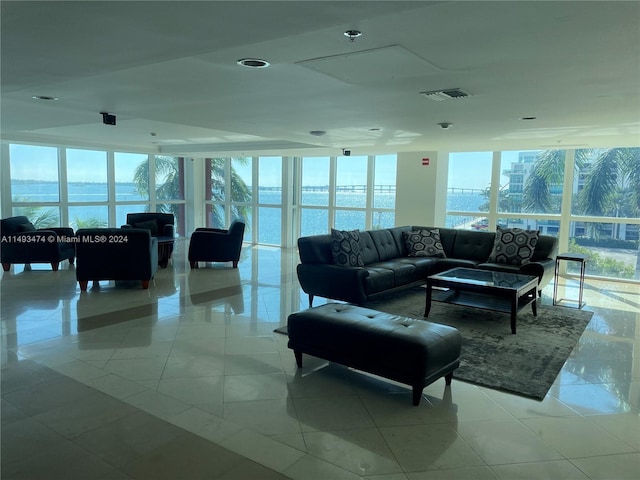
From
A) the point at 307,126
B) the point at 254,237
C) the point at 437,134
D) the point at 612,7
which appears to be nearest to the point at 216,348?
the point at 307,126

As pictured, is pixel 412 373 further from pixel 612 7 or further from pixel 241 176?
pixel 241 176

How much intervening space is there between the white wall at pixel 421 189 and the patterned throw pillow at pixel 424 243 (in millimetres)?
1519

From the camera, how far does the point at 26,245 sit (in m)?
7.34

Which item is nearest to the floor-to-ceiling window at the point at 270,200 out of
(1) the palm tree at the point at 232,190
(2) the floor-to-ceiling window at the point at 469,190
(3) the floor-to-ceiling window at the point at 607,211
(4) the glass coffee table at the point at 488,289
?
(1) the palm tree at the point at 232,190

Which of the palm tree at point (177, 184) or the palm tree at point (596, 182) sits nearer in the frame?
the palm tree at point (596, 182)

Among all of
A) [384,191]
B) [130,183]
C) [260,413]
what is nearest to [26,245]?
[130,183]

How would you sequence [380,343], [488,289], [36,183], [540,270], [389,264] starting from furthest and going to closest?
[36,183]
[389,264]
[540,270]
[488,289]
[380,343]

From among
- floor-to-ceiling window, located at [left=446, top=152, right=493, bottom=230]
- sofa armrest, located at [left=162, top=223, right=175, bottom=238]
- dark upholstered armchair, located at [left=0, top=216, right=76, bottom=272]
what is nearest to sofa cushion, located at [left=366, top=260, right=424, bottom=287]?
floor-to-ceiling window, located at [left=446, top=152, right=493, bottom=230]

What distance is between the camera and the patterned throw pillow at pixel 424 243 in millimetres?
6949

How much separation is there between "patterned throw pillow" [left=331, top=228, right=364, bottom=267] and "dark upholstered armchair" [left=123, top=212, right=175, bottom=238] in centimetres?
441

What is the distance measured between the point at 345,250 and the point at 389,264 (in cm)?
80

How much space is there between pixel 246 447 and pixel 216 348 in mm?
1631

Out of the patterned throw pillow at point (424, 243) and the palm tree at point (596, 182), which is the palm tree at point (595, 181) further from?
the patterned throw pillow at point (424, 243)

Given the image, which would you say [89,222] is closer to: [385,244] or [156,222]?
[156,222]
